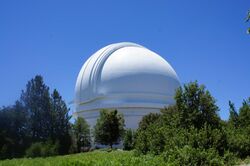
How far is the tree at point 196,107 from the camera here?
18922mm

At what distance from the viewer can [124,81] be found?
5759cm

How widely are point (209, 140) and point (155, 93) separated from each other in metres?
42.4

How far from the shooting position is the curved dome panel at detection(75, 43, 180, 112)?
57.4m

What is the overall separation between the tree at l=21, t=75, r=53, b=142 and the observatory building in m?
12.7

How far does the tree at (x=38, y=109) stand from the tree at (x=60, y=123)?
561 millimetres

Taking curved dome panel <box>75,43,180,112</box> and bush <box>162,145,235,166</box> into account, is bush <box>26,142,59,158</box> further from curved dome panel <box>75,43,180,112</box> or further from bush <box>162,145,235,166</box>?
bush <box>162,145,235,166</box>

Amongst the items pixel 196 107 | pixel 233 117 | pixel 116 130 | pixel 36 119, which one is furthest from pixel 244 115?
pixel 36 119

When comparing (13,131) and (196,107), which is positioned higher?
(13,131)

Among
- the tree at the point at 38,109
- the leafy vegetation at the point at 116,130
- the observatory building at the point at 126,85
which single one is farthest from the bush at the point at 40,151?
the observatory building at the point at 126,85

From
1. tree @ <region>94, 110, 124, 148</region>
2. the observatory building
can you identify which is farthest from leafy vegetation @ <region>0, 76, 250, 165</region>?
the observatory building

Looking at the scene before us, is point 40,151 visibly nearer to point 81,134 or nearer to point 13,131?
point 13,131

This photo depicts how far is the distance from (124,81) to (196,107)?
38.6m

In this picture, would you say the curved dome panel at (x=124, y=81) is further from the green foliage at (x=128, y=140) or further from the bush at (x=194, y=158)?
the bush at (x=194, y=158)

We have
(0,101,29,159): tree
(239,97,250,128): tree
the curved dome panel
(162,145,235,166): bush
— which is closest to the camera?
(162,145,235,166): bush
